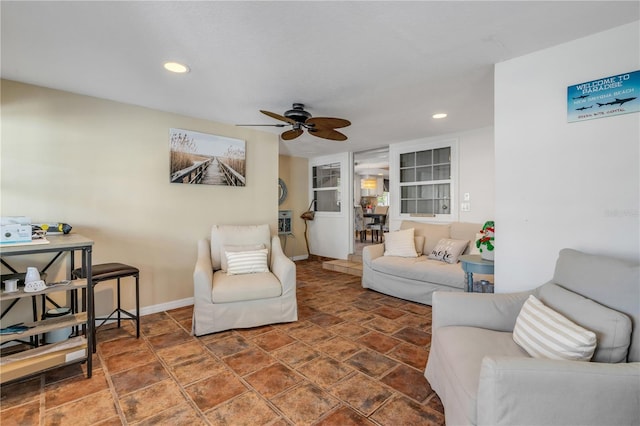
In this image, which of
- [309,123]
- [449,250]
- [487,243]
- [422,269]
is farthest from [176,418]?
[449,250]

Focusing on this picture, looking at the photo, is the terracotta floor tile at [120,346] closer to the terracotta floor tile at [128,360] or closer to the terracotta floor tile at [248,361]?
the terracotta floor tile at [128,360]

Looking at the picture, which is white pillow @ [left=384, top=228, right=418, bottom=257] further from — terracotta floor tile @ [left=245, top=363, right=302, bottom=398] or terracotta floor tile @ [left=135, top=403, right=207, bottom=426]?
terracotta floor tile @ [left=135, top=403, right=207, bottom=426]

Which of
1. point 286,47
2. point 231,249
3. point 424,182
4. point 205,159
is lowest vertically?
point 231,249

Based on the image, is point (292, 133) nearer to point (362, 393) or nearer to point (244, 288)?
point (244, 288)

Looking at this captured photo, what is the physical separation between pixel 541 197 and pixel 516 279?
625 mm

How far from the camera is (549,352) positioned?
4.32ft

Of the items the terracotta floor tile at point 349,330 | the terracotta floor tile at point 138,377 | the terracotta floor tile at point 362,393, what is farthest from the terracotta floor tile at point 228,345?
the terracotta floor tile at point 362,393

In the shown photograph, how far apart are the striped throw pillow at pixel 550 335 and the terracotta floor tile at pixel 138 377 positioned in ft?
7.45

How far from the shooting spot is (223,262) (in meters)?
3.30

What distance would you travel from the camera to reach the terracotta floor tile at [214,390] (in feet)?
5.87

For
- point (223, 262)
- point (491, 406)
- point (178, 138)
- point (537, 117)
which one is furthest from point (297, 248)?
point (491, 406)

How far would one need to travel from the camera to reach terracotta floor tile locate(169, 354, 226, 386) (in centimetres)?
203

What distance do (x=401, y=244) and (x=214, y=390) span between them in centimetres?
300

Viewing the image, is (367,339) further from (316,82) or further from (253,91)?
(253,91)
